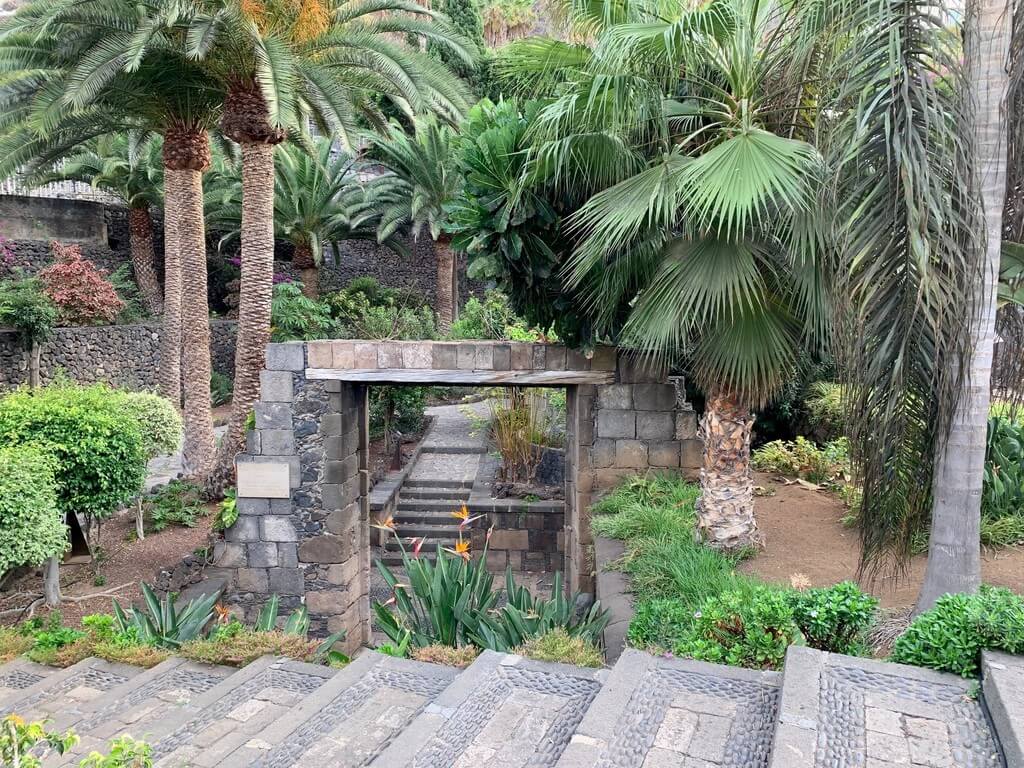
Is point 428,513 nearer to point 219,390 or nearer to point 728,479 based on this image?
point 728,479

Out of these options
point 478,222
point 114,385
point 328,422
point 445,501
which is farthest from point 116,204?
point 478,222

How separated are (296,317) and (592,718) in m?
13.4

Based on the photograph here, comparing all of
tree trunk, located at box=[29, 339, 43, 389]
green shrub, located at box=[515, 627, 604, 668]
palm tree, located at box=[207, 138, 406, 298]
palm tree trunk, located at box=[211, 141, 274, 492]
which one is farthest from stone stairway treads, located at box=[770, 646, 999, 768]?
palm tree, located at box=[207, 138, 406, 298]

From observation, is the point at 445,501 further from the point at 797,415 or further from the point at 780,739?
the point at 780,739

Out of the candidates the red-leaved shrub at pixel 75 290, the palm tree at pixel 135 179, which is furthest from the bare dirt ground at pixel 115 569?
the palm tree at pixel 135 179

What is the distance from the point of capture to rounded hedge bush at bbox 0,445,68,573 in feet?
17.8

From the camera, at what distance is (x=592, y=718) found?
265cm

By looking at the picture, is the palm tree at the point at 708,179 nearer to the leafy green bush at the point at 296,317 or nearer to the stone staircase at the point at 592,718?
the stone staircase at the point at 592,718

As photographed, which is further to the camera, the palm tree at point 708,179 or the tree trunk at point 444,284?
the tree trunk at point 444,284

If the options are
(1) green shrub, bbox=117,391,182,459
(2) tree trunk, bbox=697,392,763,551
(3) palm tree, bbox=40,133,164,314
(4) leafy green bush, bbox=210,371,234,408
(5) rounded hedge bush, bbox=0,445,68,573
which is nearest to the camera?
(2) tree trunk, bbox=697,392,763,551

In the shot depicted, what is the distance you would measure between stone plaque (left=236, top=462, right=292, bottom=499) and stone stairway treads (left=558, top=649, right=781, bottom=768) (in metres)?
4.68

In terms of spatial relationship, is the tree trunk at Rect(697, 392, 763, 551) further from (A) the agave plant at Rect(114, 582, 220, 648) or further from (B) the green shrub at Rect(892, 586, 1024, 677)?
(A) the agave plant at Rect(114, 582, 220, 648)

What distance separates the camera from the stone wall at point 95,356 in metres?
12.3

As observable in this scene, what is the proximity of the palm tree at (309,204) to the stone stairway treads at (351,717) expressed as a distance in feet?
49.9
